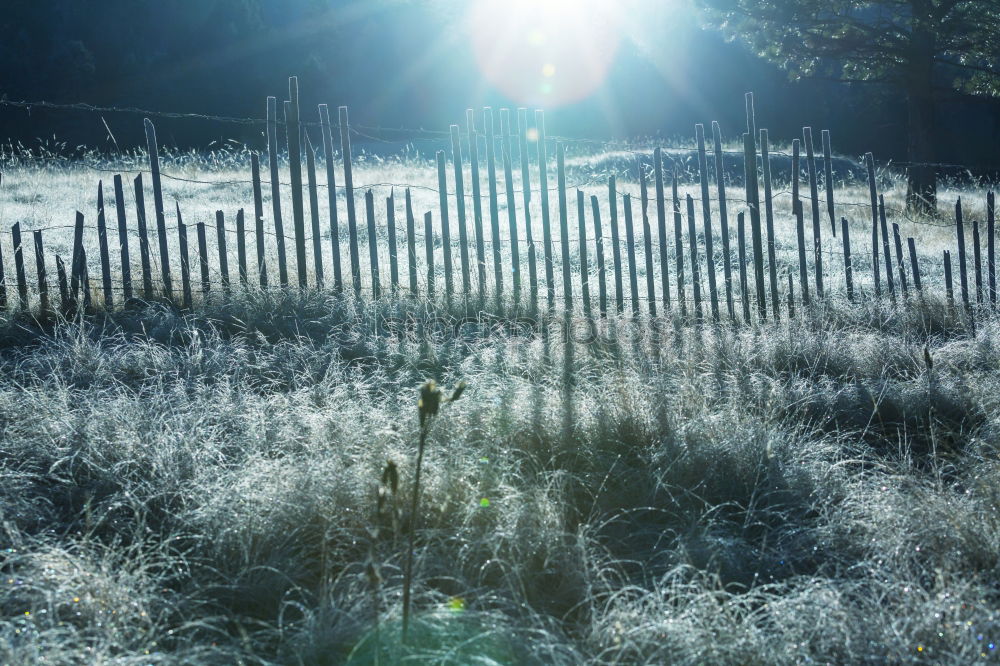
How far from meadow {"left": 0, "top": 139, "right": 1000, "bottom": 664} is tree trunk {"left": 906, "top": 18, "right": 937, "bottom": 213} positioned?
10741 millimetres

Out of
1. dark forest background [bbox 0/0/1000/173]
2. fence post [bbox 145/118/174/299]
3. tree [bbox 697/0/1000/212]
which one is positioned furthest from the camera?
dark forest background [bbox 0/0/1000/173]

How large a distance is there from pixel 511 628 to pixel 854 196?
14.6m

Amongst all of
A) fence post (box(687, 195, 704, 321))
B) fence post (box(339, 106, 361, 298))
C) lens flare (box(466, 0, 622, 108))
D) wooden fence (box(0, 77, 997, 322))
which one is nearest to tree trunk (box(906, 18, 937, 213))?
wooden fence (box(0, 77, 997, 322))

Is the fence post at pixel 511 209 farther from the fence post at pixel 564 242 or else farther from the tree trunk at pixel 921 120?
the tree trunk at pixel 921 120

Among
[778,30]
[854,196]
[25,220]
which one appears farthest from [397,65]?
[25,220]

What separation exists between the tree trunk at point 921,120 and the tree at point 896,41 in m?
0.02

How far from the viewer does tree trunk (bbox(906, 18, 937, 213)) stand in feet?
51.2

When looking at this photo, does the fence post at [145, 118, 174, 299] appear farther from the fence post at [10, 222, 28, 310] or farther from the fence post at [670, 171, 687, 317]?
the fence post at [670, 171, 687, 317]

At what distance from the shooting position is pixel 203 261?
6570 millimetres

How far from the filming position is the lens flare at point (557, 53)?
113 ft

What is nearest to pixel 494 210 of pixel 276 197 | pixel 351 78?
pixel 276 197

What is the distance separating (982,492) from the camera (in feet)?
10.9

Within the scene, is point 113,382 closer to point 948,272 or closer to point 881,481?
point 881,481

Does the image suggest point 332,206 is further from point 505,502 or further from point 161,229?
point 505,502
